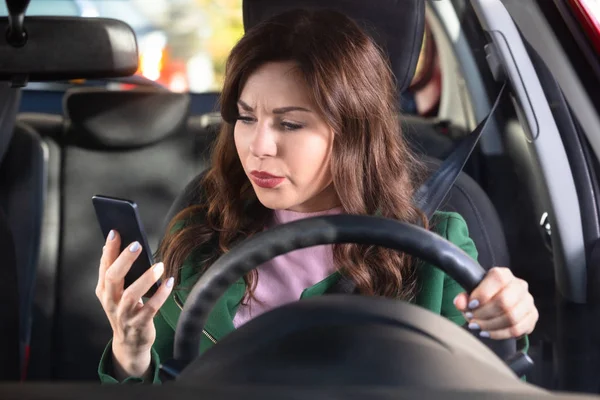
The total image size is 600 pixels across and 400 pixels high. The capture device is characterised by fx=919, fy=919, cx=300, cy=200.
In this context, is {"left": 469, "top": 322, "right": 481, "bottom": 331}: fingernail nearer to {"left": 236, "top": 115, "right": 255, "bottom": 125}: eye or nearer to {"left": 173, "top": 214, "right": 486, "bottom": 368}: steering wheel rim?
{"left": 173, "top": 214, "right": 486, "bottom": 368}: steering wheel rim

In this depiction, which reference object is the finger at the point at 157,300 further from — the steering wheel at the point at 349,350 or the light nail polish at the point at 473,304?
the light nail polish at the point at 473,304

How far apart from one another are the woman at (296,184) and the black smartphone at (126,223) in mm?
58

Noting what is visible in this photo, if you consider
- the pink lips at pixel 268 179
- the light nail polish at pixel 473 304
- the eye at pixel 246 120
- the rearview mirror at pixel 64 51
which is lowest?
the light nail polish at pixel 473 304

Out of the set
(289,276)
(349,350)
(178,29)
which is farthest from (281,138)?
(349,350)

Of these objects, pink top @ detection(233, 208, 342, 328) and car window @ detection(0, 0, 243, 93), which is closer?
pink top @ detection(233, 208, 342, 328)

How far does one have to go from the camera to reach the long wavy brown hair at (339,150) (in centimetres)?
128

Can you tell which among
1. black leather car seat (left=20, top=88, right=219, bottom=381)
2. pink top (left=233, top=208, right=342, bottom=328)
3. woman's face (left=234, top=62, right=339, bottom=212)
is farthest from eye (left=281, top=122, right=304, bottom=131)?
black leather car seat (left=20, top=88, right=219, bottom=381)

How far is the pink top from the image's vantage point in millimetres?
1324

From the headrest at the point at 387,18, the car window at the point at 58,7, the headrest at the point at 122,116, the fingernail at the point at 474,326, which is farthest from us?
the headrest at the point at 122,116

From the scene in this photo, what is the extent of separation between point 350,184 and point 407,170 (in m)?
0.16

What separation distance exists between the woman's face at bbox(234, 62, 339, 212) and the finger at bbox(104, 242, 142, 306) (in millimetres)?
235

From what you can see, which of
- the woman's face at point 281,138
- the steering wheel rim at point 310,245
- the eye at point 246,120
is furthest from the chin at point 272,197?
the steering wheel rim at point 310,245

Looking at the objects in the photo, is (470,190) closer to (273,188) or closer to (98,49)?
(273,188)

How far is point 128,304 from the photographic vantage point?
1.10 meters
